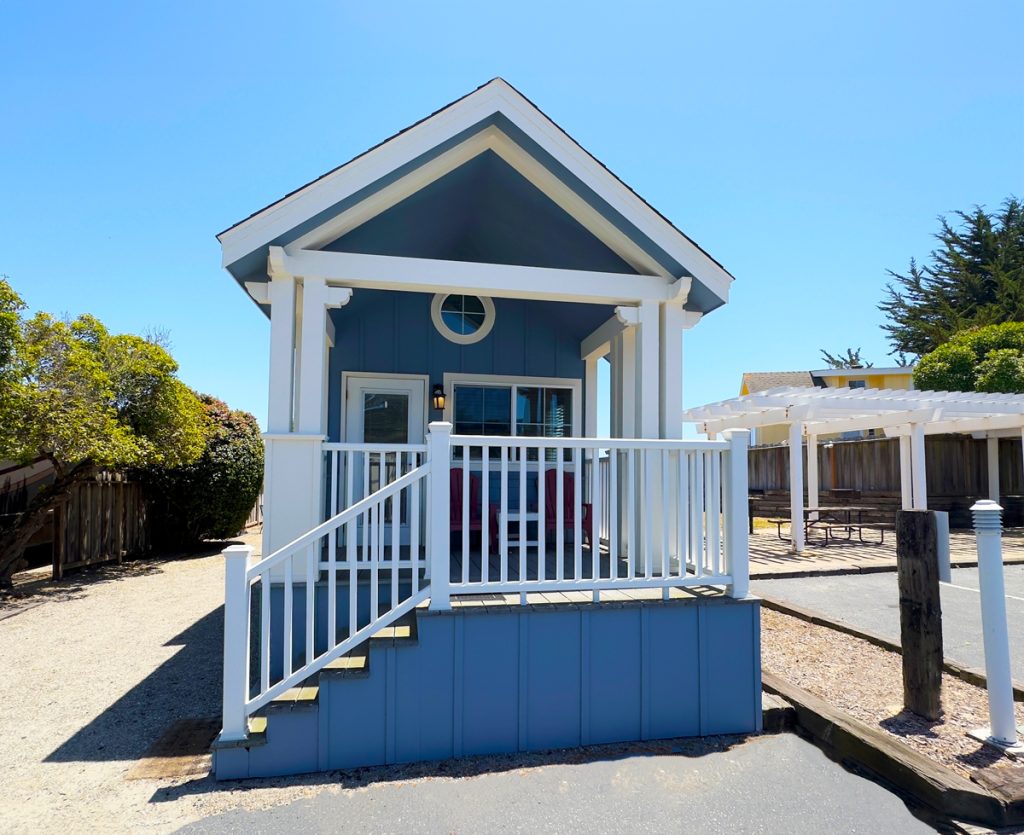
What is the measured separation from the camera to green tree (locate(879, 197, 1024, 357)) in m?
24.2

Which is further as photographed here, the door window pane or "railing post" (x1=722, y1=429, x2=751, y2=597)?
the door window pane

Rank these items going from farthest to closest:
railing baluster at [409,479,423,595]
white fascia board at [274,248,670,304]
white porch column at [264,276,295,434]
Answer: white fascia board at [274,248,670,304] < white porch column at [264,276,295,434] < railing baluster at [409,479,423,595]

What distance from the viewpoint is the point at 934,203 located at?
27.1 meters

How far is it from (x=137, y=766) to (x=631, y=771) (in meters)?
2.74

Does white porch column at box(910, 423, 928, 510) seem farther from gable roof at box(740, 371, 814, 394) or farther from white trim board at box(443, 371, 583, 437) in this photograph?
gable roof at box(740, 371, 814, 394)

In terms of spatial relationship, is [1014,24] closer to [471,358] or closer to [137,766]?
[471,358]

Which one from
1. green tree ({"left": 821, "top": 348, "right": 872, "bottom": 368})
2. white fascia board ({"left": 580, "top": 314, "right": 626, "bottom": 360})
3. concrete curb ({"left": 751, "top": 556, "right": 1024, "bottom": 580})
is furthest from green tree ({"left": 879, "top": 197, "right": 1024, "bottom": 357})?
white fascia board ({"left": 580, "top": 314, "right": 626, "bottom": 360})

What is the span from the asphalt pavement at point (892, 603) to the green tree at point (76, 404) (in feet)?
30.4

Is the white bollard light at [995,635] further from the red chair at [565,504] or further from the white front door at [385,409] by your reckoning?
the white front door at [385,409]

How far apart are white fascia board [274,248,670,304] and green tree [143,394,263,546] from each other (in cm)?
914

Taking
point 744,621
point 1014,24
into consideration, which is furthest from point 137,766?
point 1014,24

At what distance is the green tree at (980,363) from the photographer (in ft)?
56.1

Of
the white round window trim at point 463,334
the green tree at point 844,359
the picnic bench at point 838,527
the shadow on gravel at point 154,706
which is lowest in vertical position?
the shadow on gravel at point 154,706

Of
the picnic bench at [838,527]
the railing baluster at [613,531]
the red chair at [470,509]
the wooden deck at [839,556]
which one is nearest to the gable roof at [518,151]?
the railing baluster at [613,531]
